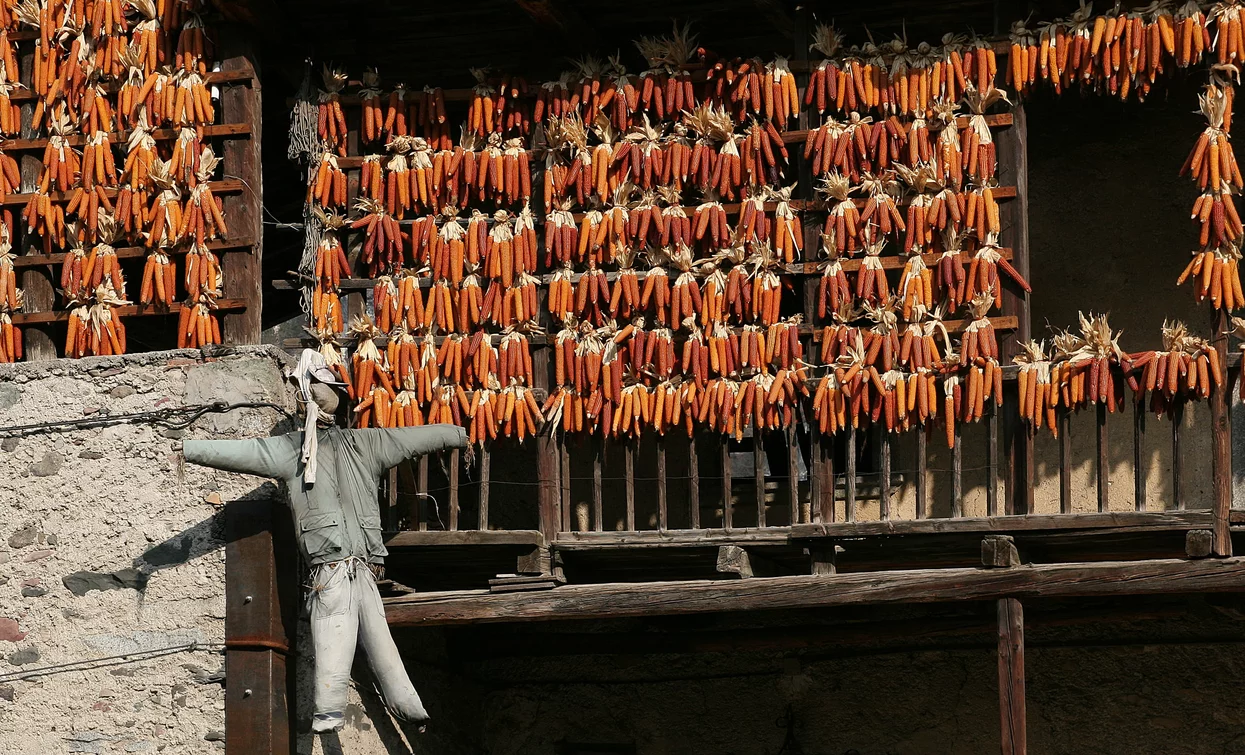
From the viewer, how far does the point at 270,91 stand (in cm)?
1196

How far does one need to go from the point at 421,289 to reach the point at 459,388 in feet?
2.28

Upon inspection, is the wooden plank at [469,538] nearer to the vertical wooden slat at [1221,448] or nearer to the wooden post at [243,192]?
the wooden post at [243,192]

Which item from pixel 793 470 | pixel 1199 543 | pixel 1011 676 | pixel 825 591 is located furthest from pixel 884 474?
pixel 1199 543

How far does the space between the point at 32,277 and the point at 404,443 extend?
2709 mm

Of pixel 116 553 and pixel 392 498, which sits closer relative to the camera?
pixel 116 553

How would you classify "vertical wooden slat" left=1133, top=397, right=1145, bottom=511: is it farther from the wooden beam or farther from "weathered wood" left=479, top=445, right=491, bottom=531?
"weathered wood" left=479, top=445, right=491, bottom=531

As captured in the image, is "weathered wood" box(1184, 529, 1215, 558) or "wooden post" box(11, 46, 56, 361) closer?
"weathered wood" box(1184, 529, 1215, 558)

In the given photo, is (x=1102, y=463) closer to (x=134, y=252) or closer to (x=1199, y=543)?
(x=1199, y=543)

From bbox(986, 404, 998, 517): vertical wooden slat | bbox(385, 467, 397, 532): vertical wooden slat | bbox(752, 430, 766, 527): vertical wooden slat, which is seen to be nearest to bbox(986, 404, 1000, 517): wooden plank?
bbox(986, 404, 998, 517): vertical wooden slat

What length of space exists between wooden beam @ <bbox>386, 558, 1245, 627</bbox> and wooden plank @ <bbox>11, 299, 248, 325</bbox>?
1960mm

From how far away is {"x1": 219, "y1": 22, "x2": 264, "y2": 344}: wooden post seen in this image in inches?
414

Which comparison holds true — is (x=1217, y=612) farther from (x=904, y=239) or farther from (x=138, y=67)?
(x=138, y=67)

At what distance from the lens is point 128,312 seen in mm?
10656

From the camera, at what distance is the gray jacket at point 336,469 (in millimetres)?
9609
